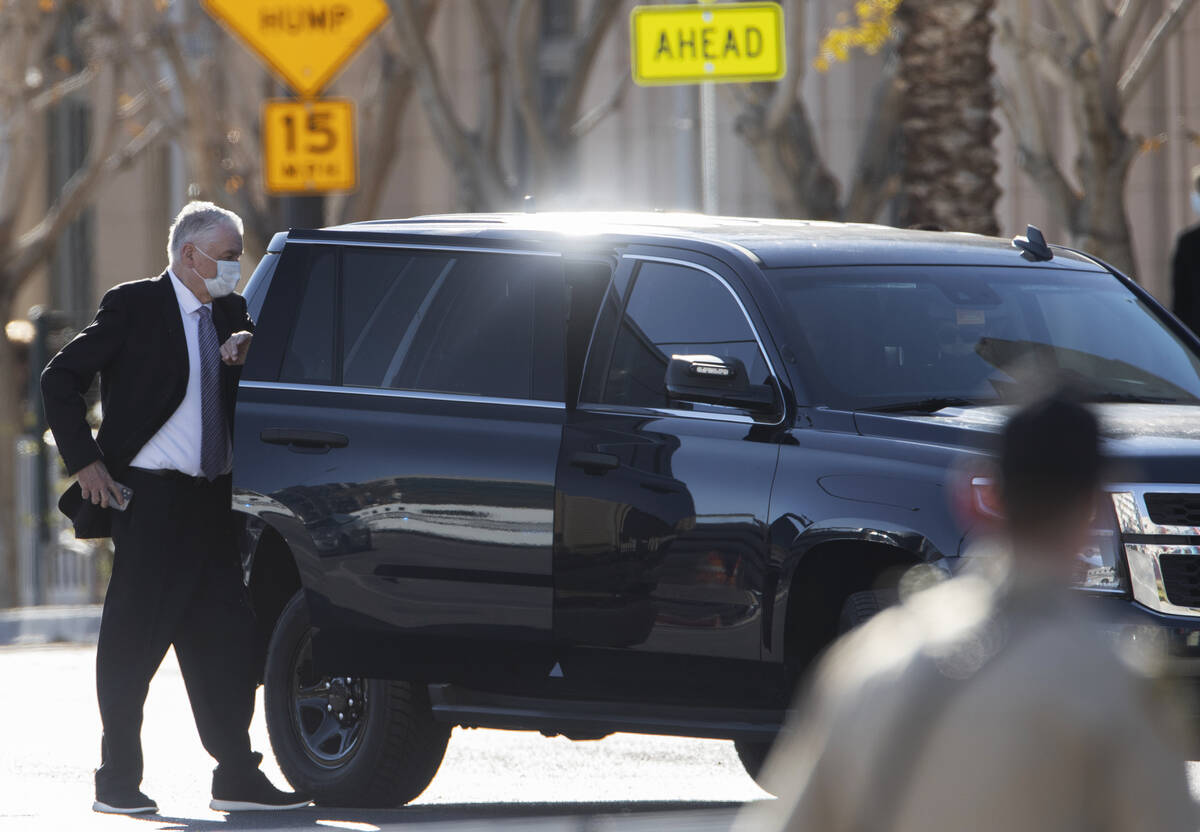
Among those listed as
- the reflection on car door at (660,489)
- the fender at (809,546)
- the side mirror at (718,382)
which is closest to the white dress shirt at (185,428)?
the reflection on car door at (660,489)

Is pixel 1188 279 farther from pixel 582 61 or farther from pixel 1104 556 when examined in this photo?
pixel 582 61

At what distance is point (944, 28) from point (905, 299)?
8.26 meters

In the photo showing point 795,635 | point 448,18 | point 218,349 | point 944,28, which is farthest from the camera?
point 448,18

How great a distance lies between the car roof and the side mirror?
0.46m

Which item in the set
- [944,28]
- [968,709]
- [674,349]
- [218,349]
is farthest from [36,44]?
[968,709]

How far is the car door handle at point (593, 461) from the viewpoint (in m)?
6.87

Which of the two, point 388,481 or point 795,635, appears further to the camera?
point 388,481

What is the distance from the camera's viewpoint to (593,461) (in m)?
6.91

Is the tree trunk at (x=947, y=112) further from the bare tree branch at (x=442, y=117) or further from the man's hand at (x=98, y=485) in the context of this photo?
the man's hand at (x=98, y=485)

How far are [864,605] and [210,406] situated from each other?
2.59m

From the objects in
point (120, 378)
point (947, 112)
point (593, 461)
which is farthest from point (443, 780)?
point (947, 112)

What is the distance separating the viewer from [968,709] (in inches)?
97.5

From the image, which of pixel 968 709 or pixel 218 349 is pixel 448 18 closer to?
pixel 218 349

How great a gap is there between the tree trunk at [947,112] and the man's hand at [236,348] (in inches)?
307
